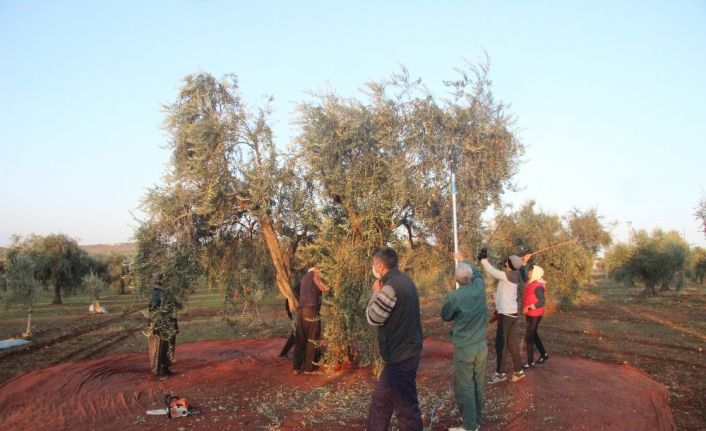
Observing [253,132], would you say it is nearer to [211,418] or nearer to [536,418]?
[211,418]

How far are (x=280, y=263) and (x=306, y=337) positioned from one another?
1954 millimetres

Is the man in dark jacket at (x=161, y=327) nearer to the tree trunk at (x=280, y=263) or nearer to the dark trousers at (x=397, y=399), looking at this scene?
the tree trunk at (x=280, y=263)

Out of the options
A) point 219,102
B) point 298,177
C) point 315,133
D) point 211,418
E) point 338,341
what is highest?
point 219,102

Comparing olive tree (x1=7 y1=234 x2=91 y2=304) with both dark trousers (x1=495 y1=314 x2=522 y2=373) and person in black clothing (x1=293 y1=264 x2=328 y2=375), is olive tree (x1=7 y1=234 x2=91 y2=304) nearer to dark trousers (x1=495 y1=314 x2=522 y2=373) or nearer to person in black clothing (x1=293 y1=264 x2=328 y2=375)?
person in black clothing (x1=293 y1=264 x2=328 y2=375)

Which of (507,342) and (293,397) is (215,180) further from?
(507,342)

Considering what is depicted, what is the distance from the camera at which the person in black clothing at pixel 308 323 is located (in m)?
9.85

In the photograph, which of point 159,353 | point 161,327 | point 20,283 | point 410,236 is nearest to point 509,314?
point 410,236

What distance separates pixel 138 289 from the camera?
395 inches

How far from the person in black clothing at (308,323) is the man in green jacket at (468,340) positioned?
3956 mm

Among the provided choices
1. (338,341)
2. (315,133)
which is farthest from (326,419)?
(315,133)

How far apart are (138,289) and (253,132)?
3966 millimetres

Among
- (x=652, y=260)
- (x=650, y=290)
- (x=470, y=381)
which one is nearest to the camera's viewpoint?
(x=470, y=381)

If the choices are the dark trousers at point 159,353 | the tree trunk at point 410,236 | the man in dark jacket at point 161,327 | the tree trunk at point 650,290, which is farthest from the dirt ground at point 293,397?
the tree trunk at point 650,290

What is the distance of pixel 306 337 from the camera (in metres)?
10.1
